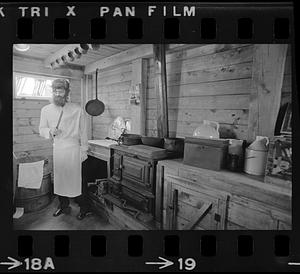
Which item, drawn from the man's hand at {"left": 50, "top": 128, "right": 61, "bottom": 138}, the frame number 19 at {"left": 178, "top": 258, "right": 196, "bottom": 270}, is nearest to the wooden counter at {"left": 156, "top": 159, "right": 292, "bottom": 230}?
the frame number 19 at {"left": 178, "top": 258, "right": 196, "bottom": 270}

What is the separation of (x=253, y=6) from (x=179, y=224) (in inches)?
36.8

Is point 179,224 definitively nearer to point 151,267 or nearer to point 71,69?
point 151,267

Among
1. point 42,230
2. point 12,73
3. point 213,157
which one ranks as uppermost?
point 12,73

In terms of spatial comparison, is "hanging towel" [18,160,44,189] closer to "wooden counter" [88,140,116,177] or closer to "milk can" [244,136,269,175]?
"wooden counter" [88,140,116,177]

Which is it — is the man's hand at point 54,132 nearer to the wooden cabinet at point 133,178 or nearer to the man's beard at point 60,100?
the man's beard at point 60,100

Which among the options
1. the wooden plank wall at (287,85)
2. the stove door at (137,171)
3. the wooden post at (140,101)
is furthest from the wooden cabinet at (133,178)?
the wooden plank wall at (287,85)

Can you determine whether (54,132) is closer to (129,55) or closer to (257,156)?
(129,55)

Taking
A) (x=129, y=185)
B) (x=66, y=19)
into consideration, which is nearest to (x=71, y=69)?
(x=66, y=19)

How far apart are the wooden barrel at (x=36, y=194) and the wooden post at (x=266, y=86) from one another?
92 cm

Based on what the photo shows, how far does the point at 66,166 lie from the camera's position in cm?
85

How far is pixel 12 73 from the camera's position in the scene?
0.79 meters

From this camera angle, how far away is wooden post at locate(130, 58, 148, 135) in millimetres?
903

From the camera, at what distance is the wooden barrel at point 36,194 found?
2.72ft

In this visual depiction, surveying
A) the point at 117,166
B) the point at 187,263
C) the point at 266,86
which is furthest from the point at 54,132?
the point at 266,86
